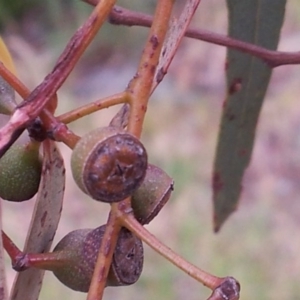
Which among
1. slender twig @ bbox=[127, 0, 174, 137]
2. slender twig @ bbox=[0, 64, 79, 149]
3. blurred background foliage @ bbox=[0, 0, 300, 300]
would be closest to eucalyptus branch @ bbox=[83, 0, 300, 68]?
slender twig @ bbox=[127, 0, 174, 137]

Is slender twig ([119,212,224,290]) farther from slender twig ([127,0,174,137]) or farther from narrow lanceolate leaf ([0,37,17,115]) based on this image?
narrow lanceolate leaf ([0,37,17,115])

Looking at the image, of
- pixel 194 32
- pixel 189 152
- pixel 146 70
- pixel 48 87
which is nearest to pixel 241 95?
pixel 194 32

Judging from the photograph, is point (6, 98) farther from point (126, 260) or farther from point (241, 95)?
point (241, 95)

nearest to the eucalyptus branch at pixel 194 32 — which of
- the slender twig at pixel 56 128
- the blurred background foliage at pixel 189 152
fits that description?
the slender twig at pixel 56 128

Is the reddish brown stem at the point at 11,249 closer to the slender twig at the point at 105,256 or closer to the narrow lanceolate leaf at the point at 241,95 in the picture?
the slender twig at the point at 105,256

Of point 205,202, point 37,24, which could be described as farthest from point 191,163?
point 37,24

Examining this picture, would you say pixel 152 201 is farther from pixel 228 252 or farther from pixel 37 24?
pixel 37 24

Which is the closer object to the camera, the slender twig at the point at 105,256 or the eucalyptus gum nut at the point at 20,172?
the slender twig at the point at 105,256
